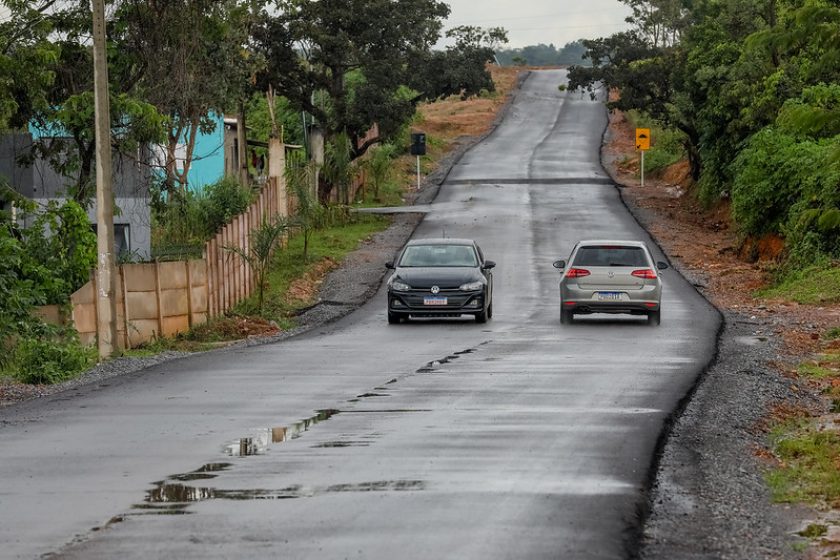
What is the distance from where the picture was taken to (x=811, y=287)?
1510 inches

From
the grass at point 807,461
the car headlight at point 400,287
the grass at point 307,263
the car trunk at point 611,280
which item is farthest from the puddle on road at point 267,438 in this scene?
the grass at point 307,263

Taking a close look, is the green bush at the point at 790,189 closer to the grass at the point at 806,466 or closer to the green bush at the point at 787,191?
the green bush at the point at 787,191

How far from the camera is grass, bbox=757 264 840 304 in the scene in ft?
121

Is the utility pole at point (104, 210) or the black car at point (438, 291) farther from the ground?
the utility pole at point (104, 210)

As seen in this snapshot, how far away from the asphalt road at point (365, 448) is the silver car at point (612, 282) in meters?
0.52

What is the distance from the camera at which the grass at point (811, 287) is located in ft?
121

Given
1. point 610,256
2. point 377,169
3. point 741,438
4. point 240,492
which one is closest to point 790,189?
point 610,256

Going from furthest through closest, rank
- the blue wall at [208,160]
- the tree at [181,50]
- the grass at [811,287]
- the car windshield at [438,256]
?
1. the blue wall at [208,160]
2. the grass at [811,287]
3. the tree at [181,50]
4. the car windshield at [438,256]

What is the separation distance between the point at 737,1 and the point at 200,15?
29.7 meters

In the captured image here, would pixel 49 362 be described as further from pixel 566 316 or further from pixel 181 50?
pixel 181 50

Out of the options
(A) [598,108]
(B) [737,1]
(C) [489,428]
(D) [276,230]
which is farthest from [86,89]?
(A) [598,108]

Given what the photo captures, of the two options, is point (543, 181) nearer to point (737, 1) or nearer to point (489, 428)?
point (737, 1)

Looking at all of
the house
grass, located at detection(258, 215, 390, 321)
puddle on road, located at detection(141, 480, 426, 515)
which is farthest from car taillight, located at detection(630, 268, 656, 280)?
puddle on road, located at detection(141, 480, 426, 515)

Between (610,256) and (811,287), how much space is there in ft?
29.3
